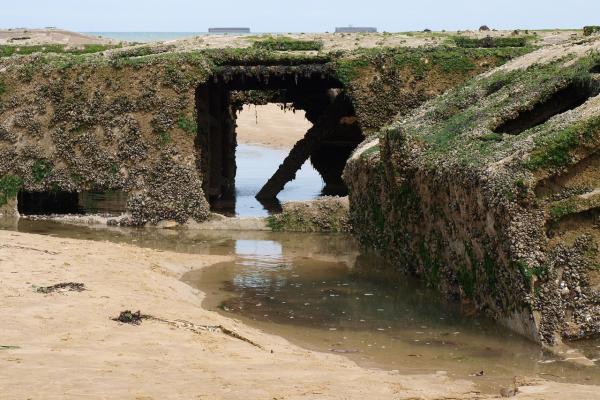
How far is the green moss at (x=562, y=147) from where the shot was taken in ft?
47.2

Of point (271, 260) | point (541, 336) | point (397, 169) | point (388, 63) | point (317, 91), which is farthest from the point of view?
point (317, 91)

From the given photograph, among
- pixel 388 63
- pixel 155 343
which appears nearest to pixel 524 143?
pixel 155 343

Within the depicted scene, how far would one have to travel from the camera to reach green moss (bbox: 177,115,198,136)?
A: 27.1 m

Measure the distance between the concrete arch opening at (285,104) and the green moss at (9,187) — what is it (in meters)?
4.71

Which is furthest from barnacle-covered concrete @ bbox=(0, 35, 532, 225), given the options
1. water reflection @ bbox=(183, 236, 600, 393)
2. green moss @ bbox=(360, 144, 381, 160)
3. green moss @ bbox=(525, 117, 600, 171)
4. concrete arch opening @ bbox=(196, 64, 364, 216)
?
green moss @ bbox=(525, 117, 600, 171)

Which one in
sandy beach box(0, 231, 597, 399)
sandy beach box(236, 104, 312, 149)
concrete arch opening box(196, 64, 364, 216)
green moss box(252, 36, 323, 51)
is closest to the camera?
sandy beach box(0, 231, 597, 399)

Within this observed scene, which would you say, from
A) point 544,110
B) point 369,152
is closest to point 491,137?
point 544,110

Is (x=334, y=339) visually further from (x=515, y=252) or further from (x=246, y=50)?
(x=246, y=50)

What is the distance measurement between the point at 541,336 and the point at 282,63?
15.1 metres

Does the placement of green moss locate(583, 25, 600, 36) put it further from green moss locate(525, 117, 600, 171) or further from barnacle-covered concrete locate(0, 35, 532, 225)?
green moss locate(525, 117, 600, 171)

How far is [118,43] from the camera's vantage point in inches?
1292

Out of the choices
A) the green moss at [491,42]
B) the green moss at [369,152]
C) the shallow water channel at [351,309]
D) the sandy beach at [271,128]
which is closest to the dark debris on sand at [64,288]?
the shallow water channel at [351,309]

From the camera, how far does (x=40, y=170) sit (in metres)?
27.8

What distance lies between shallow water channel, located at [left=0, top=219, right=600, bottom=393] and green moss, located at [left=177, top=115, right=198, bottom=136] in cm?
292
